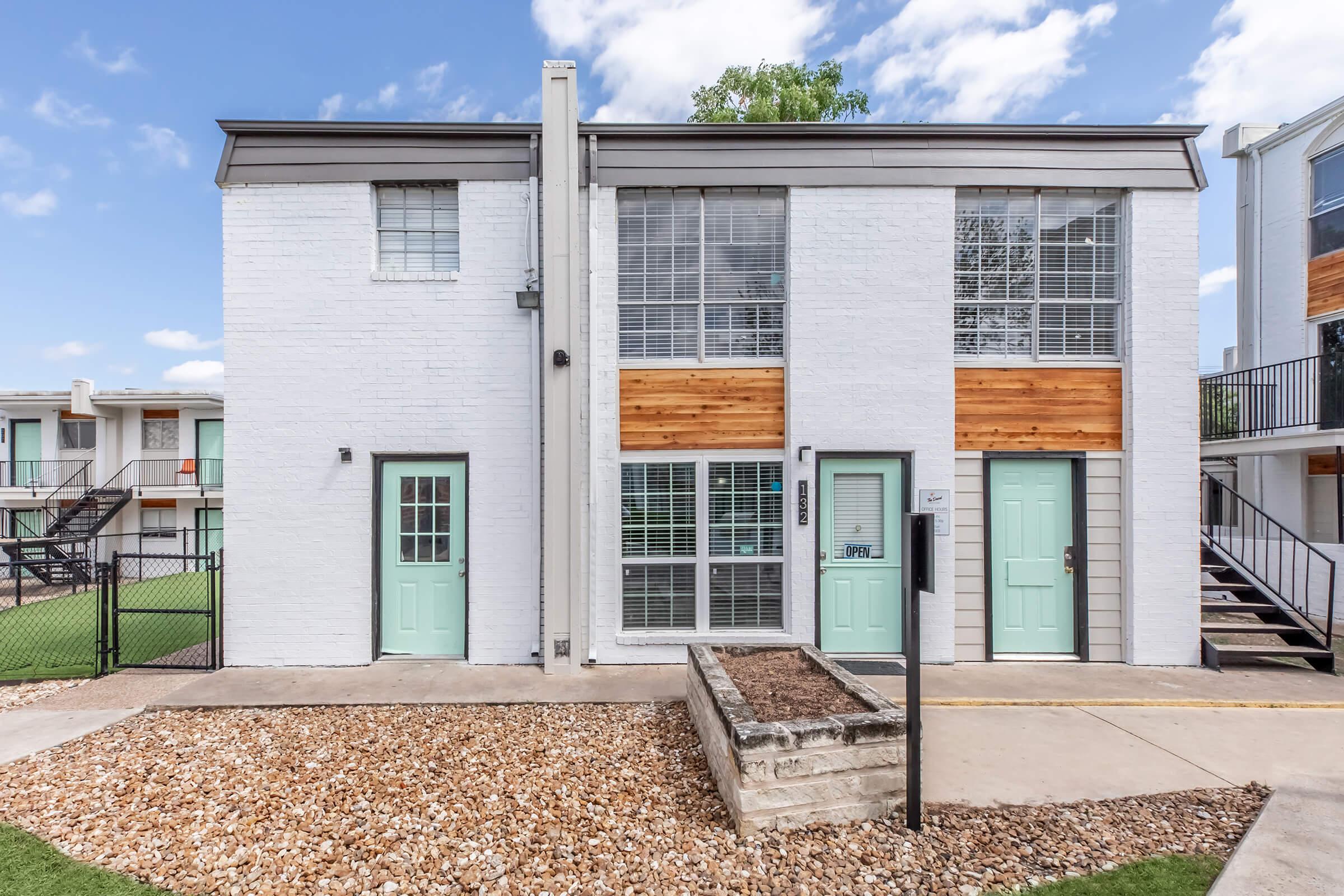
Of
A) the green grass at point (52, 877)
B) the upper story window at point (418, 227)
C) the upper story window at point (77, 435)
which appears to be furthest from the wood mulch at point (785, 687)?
the upper story window at point (77, 435)

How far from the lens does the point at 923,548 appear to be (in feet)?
11.1

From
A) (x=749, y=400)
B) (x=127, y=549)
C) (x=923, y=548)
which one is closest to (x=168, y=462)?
(x=127, y=549)

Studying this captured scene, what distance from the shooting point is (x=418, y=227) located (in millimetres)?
6562

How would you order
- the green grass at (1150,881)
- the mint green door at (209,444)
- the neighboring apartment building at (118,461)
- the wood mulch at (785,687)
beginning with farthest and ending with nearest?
the mint green door at (209,444), the neighboring apartment building at (118,461), the wood mulch at (785,687), the green grass at (1150,881)

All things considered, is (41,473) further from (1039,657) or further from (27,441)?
(1039,657)

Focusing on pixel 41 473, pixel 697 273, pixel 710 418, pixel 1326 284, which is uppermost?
pixel 1326 284

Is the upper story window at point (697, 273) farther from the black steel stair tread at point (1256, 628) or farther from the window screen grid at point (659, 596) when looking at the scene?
the black steel stair tread at point (1256, 628)

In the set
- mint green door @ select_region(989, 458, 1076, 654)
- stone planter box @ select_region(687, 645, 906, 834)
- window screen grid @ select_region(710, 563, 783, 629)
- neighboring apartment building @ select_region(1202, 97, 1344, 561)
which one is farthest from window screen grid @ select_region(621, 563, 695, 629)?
neighboring apartment building @ select_region(1202, 97, 1344, 561)

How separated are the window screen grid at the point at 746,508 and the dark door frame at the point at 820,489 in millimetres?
360

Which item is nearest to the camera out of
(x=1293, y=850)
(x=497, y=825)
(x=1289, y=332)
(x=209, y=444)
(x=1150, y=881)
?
(x=1150, y=881)

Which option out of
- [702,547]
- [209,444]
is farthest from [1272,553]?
[209,444]

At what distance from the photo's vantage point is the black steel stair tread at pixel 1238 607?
6.37 metres

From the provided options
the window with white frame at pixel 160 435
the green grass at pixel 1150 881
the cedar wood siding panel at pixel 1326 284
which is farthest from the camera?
the window with white frame at pixel 160 435

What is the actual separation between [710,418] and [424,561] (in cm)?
340
